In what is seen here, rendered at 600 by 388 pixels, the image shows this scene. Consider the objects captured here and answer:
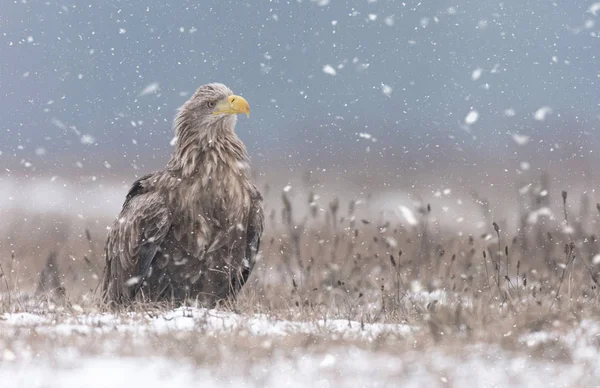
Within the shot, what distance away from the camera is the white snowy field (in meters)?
4.49

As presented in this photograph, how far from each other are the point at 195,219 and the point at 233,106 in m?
1.07

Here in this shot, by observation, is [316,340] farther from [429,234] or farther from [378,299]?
[429,234]

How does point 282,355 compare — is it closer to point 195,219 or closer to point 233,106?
point 195,219

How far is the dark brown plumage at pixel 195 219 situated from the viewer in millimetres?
7109

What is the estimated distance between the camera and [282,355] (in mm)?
4863

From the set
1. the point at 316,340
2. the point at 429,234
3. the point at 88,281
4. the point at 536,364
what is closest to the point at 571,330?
the point at 536,364

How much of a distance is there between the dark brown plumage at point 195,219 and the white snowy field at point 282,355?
1395 millimetres

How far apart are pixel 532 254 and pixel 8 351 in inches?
210

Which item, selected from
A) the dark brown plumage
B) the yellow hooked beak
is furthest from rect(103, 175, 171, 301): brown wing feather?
the yellow hooked beak

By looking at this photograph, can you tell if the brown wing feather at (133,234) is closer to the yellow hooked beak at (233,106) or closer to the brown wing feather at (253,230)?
the brown wing feather at (253,230)

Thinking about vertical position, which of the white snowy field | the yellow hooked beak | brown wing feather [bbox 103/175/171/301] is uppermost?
the yellow hooked beak

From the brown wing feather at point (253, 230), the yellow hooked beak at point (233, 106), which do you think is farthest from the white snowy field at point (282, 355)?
the yellow hooked beak at point (233, 106)

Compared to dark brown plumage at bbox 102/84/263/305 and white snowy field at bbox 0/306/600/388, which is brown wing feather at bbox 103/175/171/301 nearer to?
dark brown plumage at bbox 102/84/263/305

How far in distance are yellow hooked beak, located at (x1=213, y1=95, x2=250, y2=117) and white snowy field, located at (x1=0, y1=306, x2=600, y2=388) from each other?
2.20 metres
